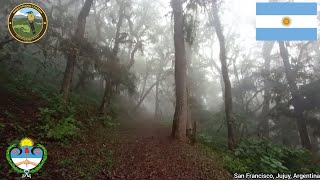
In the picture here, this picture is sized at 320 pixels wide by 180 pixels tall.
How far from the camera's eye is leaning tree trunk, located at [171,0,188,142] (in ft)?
35.5

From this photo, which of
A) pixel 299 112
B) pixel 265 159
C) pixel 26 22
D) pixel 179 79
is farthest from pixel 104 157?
pixel 299 112

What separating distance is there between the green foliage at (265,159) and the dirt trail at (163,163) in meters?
0.96

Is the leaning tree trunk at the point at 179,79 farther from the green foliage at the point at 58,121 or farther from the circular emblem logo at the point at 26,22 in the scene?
the circular emblem logo at the point at 26,22

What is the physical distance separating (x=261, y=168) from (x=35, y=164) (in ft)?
22.8

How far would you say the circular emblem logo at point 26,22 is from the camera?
19.7ft

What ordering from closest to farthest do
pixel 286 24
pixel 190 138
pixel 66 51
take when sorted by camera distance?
pixel 286 24 < pixel 66 51 < pixel 190 138

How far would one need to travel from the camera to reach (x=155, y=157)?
848 cm

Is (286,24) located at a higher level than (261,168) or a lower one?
higher

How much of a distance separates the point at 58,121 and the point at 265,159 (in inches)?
298

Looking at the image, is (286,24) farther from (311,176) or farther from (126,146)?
(126,146)

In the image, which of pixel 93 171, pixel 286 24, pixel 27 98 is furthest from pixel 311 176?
pixel 27 98

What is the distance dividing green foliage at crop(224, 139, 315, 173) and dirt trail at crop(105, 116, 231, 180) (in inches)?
37.8

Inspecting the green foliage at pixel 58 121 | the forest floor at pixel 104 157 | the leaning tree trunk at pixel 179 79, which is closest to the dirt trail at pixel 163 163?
the forest floor at pixel 104 157

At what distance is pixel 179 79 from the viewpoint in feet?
37.5
